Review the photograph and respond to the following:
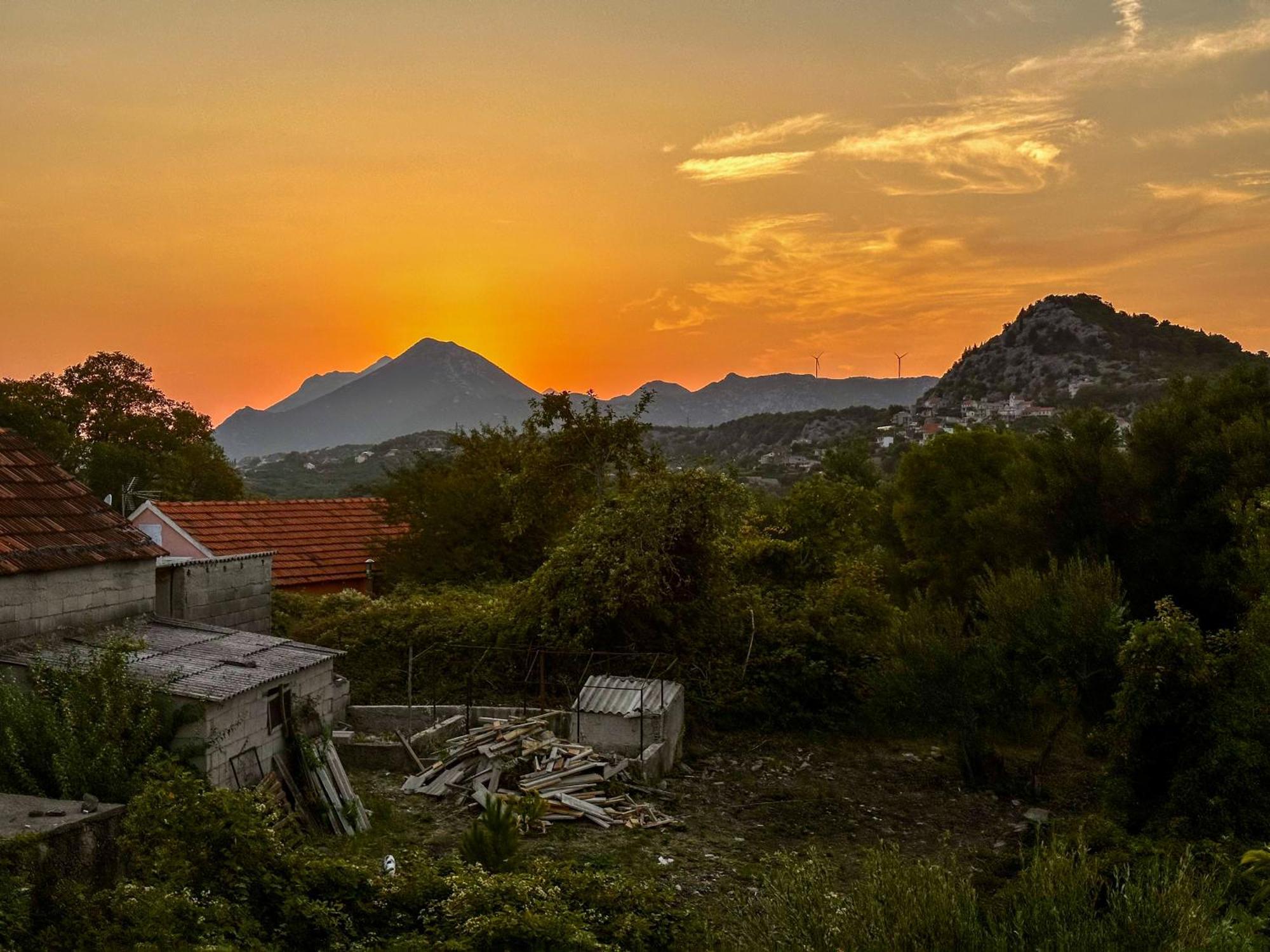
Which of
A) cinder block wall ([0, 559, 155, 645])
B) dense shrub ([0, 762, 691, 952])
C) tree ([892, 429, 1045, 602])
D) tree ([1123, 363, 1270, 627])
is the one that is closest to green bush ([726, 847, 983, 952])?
dense shrub ([0, 762, 691, 952])

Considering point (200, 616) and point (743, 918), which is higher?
point (200, 616)

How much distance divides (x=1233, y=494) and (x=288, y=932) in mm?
18550

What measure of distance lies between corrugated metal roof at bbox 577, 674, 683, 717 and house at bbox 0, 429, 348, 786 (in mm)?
4169

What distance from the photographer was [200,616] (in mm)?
16984

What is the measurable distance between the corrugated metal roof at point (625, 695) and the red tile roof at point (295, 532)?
12.4 meters

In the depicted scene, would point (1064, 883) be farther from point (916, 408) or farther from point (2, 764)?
point (916, 408)

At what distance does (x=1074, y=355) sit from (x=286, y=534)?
121 meters

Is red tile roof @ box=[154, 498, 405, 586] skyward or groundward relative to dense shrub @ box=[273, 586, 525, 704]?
skyward

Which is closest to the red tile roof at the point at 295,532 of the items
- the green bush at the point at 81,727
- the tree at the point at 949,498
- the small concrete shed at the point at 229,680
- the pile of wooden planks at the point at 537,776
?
the small concrete shed at the point at 229,680

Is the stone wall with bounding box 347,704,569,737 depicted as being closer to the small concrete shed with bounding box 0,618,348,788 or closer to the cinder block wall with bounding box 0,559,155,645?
the small concrete shed with bounding box 0,618,348,788

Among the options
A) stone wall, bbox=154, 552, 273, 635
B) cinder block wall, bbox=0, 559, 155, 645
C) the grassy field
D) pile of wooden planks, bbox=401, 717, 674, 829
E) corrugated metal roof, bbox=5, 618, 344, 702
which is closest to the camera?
corrugated metal roof, bbox=5, 618, 344, 702

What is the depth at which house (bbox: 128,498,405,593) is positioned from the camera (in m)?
25.1

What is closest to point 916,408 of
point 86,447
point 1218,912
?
point 86,447

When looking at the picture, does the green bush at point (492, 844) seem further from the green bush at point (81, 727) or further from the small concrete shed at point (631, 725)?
the small concrete shed at point (631, 725)
